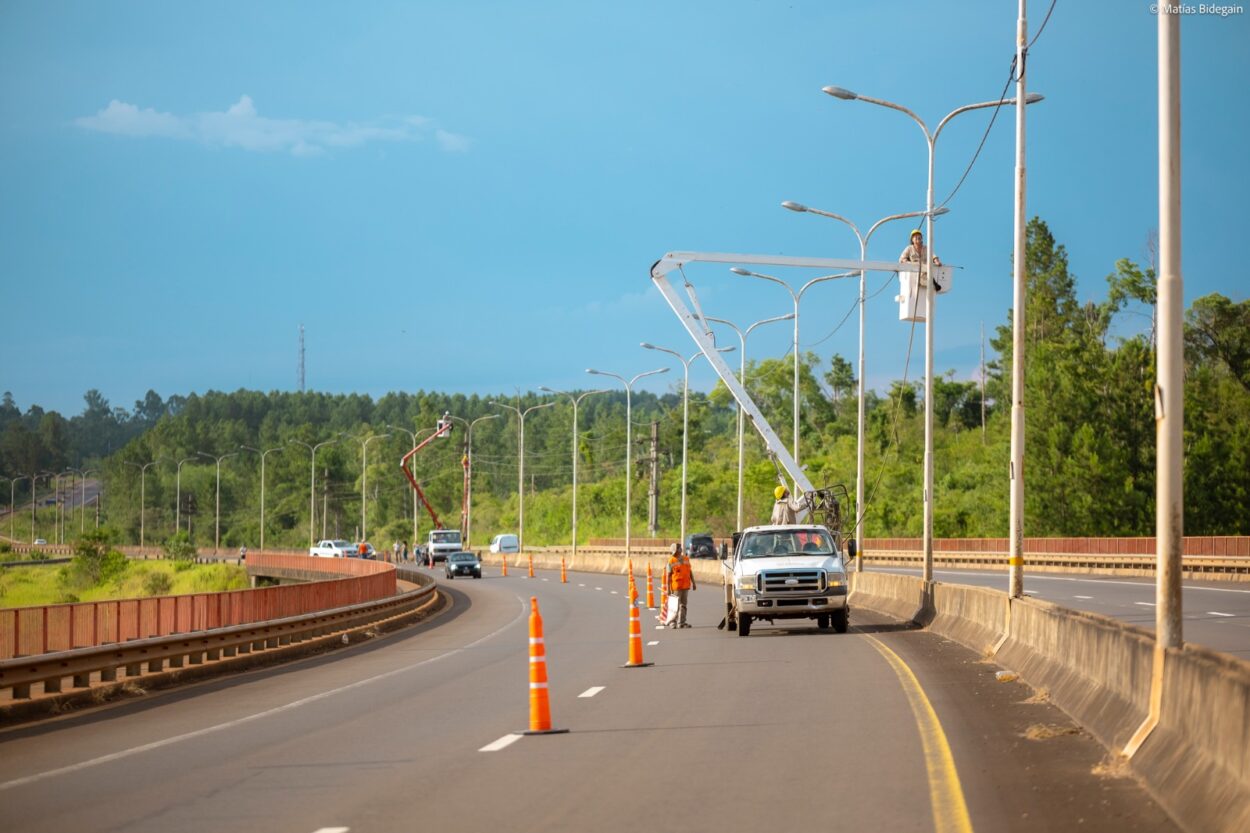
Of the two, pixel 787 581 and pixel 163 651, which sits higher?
pixel 787 581

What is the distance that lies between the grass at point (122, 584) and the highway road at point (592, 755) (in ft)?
255

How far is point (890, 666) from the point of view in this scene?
22422 mm

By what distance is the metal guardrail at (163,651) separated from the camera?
1858 centimetres

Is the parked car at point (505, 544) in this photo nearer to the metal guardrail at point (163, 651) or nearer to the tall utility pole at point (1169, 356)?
the metal guardrail at point (163, 651)

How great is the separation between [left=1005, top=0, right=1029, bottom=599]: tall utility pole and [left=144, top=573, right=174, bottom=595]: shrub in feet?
252

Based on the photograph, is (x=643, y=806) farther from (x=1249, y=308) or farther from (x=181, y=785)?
(x=1249, y=308)

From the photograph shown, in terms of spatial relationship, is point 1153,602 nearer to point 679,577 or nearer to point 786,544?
point 786,544

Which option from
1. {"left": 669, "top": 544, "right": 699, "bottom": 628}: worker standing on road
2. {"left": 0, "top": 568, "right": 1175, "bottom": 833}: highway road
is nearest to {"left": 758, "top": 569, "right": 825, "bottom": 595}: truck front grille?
{"left": 669, "top": 544, "right": 699, "bottom": 628}: worker standing on road

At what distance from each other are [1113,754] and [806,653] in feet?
43.9

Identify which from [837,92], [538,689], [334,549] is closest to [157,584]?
[334,549]

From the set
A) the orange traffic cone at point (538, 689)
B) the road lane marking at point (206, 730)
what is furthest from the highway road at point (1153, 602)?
the road lane marking at point (206, 730)

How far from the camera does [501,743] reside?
14.4 m

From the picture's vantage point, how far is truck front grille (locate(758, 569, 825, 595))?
99.2 feet

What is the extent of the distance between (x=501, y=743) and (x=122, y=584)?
99765 millimetres
